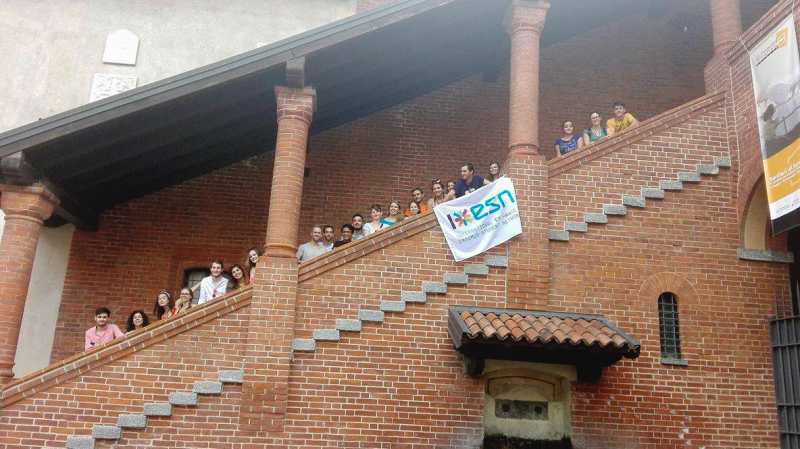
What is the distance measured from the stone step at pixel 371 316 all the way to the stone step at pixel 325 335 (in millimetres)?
386

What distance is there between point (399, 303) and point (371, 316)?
1.34 feet

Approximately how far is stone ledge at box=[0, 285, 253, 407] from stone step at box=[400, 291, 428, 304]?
1989 mm

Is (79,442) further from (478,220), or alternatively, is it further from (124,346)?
(478,220)

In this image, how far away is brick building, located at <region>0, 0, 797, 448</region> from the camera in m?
8.97

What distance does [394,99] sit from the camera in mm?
14031

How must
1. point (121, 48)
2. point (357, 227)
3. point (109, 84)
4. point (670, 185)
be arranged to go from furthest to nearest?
point (121, 48), point (109, 84), point (357, 227), point (670, 185)

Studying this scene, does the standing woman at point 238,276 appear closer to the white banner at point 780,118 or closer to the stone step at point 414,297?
the stone step at point 414,297

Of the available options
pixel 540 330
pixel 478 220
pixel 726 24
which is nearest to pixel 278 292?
pixel 478 220

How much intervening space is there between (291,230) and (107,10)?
6817mm

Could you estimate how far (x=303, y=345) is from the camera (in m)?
9.32

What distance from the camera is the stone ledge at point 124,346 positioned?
8797 mm

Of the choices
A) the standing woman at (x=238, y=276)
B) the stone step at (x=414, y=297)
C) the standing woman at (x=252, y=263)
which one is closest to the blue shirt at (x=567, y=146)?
the stone step at (x=414, y=297)

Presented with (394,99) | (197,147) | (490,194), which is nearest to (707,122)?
(490,194)

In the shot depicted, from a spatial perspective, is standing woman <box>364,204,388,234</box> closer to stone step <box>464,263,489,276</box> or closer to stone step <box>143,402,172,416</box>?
stone step <box>464,263,489,276</box>
